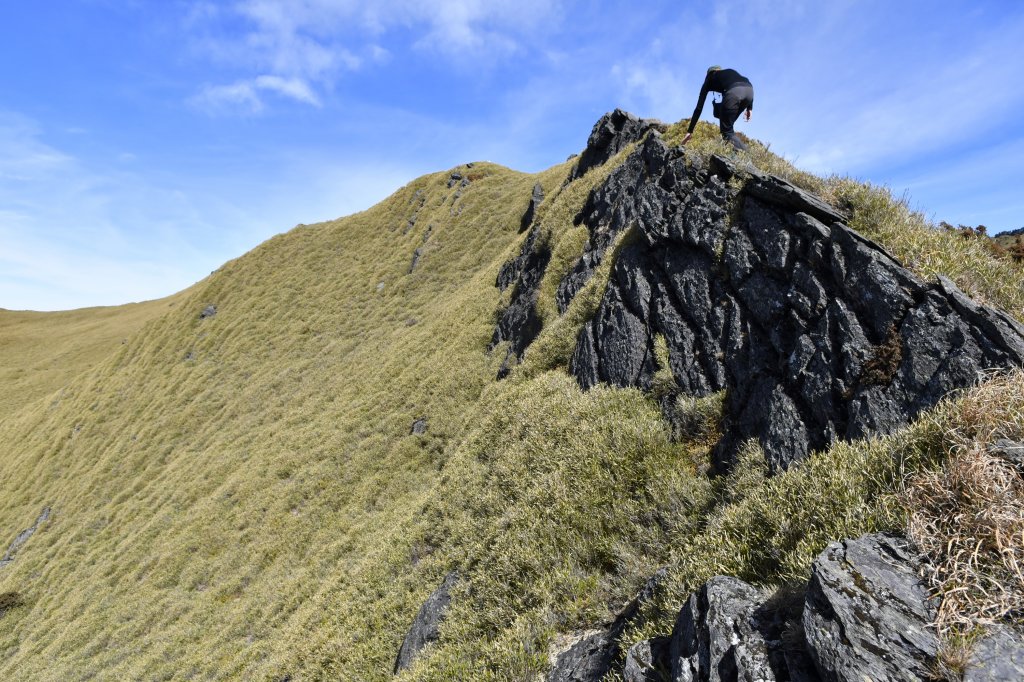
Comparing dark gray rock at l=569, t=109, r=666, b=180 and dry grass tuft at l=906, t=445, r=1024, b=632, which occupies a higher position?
dark gray rock at l=569, t=109, r=666, b=180

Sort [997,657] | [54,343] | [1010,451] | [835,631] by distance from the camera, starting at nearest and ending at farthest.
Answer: [997,657]
[835,631]
[1010,451]
[54,343]

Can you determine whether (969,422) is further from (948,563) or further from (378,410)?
(378,410)

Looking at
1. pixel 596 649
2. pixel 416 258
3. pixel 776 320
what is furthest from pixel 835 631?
pixel 416 258

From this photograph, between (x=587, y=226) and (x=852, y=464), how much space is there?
19731 millimetres

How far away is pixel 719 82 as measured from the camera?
14.2 m

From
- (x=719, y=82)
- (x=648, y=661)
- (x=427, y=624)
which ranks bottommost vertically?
(x=427, y=624)

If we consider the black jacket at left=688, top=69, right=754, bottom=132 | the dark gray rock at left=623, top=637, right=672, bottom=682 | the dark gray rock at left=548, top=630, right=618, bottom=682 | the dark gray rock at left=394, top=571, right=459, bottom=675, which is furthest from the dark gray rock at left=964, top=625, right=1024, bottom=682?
the black jacket at left=688, top=69, right=754, bottom=132

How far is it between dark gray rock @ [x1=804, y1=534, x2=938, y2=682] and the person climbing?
12.8m

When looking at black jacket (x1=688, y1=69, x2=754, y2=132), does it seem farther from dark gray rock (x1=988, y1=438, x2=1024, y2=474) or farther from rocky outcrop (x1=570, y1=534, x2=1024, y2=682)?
rocky outcrop (x1=570, y1=534, x2=1024, y2=682)

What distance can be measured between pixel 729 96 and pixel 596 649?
1449 cm

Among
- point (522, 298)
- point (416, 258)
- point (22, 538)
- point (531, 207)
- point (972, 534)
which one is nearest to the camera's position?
point (972, 534)

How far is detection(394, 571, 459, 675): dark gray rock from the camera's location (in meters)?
11.3

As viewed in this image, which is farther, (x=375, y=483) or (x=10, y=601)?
(x=10, y=601)

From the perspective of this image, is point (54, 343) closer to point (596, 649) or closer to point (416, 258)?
point (416, 258)
